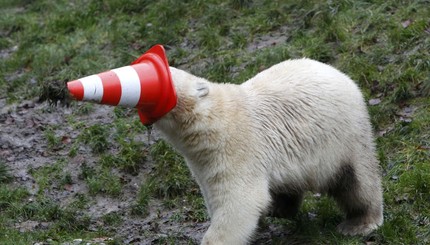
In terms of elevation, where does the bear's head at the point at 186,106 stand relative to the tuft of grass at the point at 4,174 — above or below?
above

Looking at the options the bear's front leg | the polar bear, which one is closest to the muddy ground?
the polar bear

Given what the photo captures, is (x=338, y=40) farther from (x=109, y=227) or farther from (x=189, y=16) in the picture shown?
(x=109, y=227)

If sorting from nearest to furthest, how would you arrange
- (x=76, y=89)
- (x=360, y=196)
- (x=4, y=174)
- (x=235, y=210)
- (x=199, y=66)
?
(x=76, y=89)
(x=235, y=210)
(x=360, y=196)
(x=4, y=174)
(x=199, y=66)

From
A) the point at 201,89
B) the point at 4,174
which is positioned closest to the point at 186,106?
the point at 201,89

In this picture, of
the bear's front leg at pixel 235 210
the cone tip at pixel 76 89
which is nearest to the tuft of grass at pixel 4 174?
the bear's front leg at pixel 235 210

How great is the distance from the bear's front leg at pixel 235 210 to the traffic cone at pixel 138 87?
70 cm

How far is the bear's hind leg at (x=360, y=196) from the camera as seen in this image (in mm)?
6305

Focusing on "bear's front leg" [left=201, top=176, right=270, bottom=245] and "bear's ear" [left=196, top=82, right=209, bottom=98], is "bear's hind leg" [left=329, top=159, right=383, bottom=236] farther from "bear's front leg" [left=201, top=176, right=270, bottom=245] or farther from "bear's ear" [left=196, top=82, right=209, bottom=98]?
"bear's ear" [left=196, top=82, right=209, bottom=98]

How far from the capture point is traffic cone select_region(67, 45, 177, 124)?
5168 mm

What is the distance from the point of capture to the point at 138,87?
5.30m

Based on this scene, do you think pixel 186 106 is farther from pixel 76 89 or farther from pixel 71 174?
pixel 71 174

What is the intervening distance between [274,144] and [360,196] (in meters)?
0.87

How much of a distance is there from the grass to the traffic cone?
0.89ft

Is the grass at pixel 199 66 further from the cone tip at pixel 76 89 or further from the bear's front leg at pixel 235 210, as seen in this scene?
the bear's front leg at pixel 235 210
